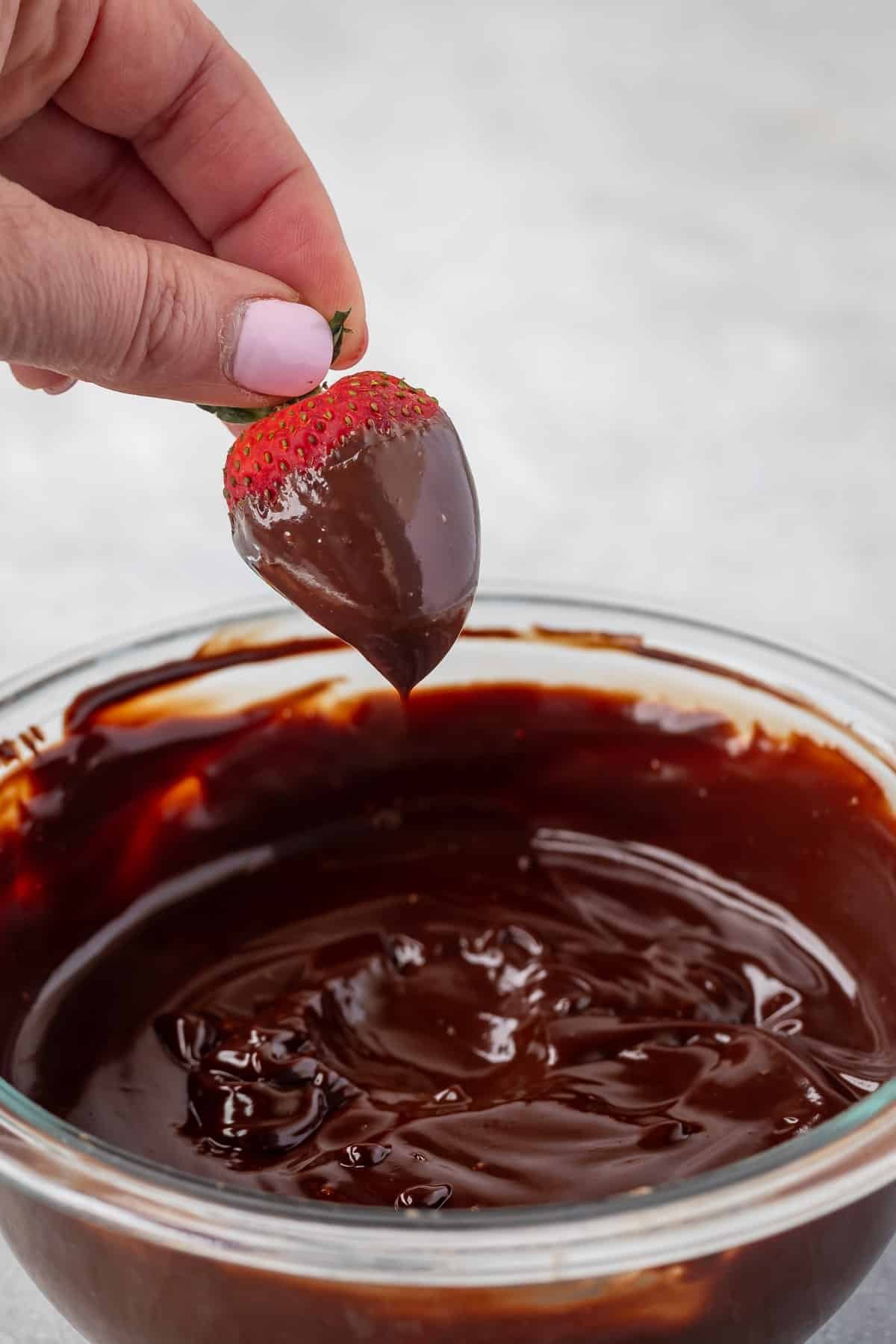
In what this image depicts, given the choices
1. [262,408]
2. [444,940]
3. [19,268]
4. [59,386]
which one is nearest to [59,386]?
[59,386]

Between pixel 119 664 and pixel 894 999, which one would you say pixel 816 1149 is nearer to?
pixel 894 999

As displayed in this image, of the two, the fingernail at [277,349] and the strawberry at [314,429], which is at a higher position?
the fingernail at [277,349]

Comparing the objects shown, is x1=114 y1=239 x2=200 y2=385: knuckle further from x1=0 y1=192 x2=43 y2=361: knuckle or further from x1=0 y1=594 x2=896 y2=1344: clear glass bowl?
x1=0 y1=594 x2=896 y2=1344: clear glass bowl

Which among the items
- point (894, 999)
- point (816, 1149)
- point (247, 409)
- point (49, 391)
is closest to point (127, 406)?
point (49, 391)

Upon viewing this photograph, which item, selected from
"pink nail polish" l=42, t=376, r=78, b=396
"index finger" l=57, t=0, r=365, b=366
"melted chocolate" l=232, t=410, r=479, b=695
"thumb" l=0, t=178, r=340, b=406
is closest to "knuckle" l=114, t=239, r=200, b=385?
"thumb" l=0, t=178, r=340, b=406

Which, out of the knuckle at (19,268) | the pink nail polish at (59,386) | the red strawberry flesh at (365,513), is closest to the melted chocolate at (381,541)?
the red strawberry flesh at (365,513)

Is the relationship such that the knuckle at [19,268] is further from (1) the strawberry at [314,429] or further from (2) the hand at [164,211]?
(1) the strawberry at [314,429]

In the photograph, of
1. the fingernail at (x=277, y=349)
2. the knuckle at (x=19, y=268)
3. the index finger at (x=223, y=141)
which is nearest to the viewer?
the knuckle at (x=19, y=268)
